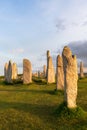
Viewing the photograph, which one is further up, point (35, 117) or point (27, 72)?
point (27, 72)

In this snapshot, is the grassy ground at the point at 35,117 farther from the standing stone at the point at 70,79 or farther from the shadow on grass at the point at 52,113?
the standing stone at the point at 70,79

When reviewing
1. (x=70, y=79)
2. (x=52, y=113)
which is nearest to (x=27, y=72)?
(x=70, y=79)

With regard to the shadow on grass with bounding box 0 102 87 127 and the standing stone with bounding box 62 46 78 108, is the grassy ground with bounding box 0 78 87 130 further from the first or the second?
the standing stone with bounding box 62 46 78 108

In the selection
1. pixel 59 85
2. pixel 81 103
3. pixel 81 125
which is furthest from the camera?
pixel 59 85

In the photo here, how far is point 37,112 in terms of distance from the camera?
2411 centimetres

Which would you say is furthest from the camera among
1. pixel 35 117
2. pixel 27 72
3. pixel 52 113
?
pixel 27 72

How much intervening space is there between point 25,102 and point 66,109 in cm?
785

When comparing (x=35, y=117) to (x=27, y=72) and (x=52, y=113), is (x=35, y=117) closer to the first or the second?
(x=52, y=113)

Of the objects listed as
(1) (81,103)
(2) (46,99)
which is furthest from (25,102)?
(1) (81,103)

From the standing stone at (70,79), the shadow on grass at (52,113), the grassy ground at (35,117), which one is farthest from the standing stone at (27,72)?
the standing stone at (70,79)

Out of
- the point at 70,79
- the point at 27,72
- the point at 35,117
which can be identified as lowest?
the point at 35,117

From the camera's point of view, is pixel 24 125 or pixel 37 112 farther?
pixel 37 112

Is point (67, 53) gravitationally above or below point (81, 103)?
above

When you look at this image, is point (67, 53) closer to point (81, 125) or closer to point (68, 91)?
point (68, 91)
